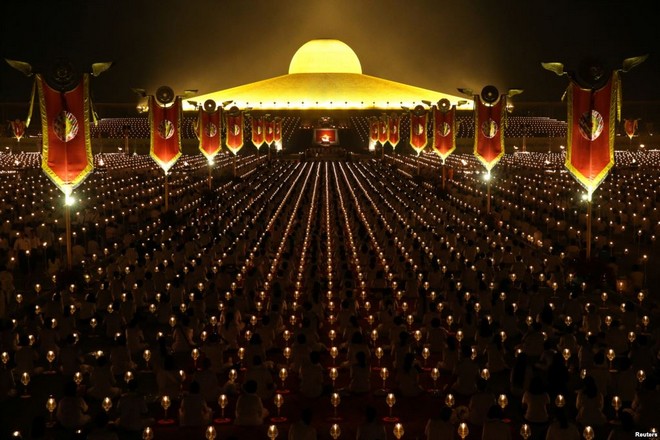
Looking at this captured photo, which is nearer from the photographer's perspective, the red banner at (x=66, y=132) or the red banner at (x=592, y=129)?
the red banner at (x=66, y=132)

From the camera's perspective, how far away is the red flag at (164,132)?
96.6ft

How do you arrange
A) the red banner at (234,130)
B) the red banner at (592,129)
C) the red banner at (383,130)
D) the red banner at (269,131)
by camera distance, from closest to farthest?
the red banner at (592,129), the red banner at (234,130), the red banner at (269,131), the red banner at (383,130)

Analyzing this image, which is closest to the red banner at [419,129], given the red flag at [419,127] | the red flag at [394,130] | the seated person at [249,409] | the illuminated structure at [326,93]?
the red flag at [419,127]

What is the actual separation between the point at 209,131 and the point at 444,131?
907cm

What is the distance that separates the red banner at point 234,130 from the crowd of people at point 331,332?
16814mm

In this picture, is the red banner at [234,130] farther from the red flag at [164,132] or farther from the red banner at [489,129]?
the red banner at [489,129]

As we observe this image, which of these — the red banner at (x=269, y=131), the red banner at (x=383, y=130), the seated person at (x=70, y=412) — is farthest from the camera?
the red banner at (x=383, y=130)

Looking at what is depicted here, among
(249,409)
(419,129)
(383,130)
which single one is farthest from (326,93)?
(249,409)

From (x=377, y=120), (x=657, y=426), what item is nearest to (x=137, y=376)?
(x=657, y=426)

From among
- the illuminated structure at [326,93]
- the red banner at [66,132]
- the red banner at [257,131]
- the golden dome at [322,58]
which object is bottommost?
the red banner at [66,132]

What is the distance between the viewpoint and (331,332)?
14.7 metres

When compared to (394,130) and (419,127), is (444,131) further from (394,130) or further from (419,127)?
(394,130)

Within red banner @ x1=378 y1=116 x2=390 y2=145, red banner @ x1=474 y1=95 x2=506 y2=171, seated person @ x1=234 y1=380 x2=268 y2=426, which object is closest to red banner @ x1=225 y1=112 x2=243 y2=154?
red banner @ x1=474 y1=95 x2=506 y2=171

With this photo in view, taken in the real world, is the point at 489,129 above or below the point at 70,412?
above
